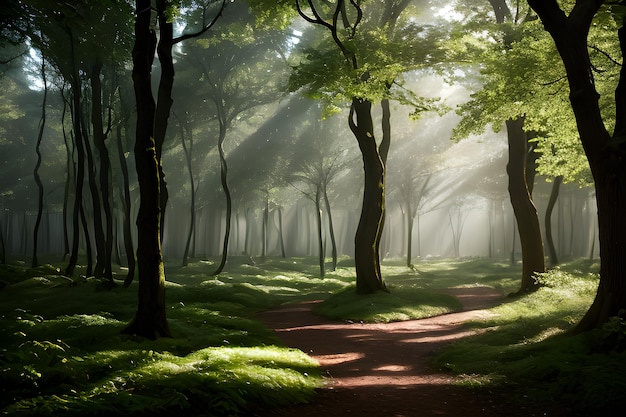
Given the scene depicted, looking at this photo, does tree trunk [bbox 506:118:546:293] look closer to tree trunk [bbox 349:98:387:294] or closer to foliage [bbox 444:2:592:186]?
foliage [bbox 444:2:592:186]

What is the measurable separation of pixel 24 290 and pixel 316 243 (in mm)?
64055

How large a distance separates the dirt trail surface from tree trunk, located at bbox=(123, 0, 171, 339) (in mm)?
3591

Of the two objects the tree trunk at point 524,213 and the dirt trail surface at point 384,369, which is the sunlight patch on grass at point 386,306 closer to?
the dirt trail surface at point 384,369

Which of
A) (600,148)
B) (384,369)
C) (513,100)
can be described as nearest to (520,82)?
(513,100)

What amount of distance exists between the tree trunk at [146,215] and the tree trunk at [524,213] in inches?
592

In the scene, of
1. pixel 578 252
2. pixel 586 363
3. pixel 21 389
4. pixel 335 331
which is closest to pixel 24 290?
pixel 335 331

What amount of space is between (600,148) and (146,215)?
9.04 metres

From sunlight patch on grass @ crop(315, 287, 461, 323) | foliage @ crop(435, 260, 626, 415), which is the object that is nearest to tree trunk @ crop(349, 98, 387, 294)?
sunlight patch on grass @ crop(315, 287, 461, 323)

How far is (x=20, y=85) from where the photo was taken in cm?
4919

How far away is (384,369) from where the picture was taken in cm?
966

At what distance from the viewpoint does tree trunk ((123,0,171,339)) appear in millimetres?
10219

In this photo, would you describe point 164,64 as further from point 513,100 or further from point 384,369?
point 513,100

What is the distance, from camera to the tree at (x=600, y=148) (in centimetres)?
906

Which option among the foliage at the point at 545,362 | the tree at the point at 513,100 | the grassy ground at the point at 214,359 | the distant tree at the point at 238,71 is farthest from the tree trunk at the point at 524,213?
the distant tree at the point at 238,71
